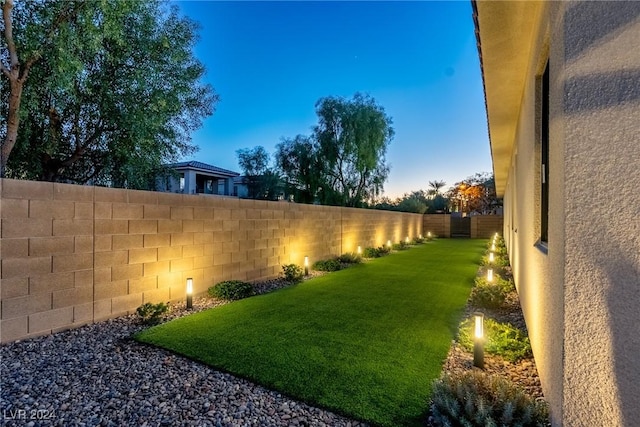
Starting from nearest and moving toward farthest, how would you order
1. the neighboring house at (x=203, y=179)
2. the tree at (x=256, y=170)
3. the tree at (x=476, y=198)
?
the neighboring house at (x=203, y=179) < the tree at (x=256, y=170) < the tree at (x=476, y=198)

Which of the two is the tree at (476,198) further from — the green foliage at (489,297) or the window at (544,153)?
the window at (544,153)

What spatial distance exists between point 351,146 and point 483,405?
729 inches

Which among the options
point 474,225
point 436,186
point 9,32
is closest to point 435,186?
point 436,186

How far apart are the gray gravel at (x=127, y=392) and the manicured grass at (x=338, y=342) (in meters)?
0.18

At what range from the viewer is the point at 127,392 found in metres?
2.64

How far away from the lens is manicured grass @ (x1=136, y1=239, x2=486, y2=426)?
2.63 metres

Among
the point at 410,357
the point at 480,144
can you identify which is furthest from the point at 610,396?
the point at 480,144

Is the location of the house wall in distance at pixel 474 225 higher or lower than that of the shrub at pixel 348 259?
higher

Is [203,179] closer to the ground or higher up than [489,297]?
higher up

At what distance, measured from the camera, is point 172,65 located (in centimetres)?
832

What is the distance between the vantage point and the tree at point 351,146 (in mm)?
19703

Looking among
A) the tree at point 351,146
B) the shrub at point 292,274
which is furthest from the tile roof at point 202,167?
the shrub at point 292,274

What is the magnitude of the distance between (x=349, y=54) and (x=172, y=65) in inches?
505

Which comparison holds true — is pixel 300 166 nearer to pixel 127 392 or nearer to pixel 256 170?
pixel 256 170
